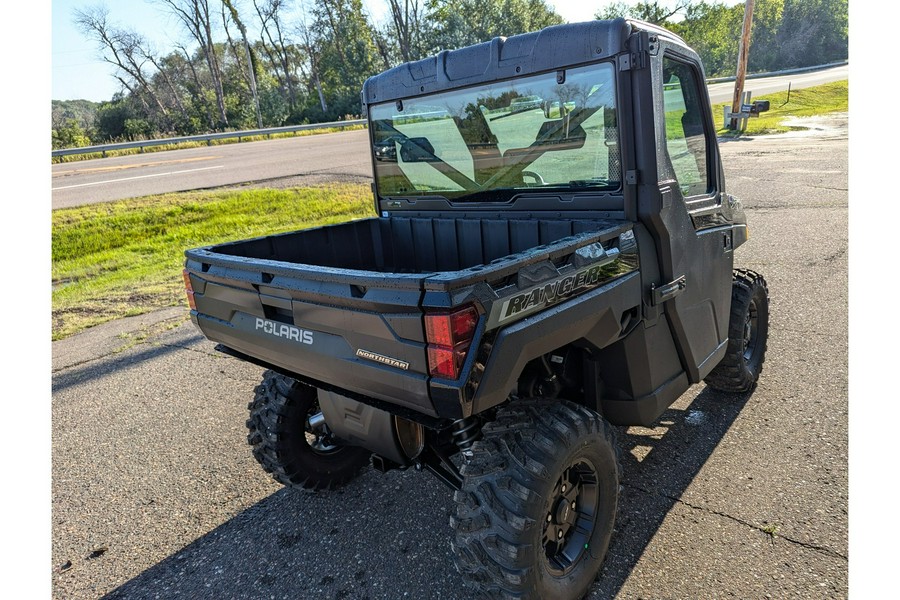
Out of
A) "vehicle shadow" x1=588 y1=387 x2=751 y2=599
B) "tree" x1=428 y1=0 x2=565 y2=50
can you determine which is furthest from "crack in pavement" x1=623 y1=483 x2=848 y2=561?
"tree" x1=428 y1=0 x2=565 y2=50

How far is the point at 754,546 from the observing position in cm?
258

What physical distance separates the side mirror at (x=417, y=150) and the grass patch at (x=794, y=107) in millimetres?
20501

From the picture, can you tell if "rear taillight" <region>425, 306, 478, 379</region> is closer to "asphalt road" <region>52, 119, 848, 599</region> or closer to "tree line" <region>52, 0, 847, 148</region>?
"asphalt road" <region>52, 119, 848, 599</region>

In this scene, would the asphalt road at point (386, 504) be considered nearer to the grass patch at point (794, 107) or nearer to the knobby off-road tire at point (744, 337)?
the knobby off-road tire at point (744, 337)

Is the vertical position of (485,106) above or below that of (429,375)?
above

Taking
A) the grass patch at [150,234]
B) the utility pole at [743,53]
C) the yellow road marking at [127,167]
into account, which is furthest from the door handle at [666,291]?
the utility pole at [743,53]

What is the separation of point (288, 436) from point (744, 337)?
9.57ft

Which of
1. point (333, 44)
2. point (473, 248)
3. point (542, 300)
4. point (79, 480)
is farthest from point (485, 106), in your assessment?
point (333, 44)

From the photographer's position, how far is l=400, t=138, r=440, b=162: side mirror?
11.0ft

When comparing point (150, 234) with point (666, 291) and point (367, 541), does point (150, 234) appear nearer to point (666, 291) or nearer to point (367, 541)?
point (367, 541)

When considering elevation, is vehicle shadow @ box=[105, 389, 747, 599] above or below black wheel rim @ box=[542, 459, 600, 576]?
below

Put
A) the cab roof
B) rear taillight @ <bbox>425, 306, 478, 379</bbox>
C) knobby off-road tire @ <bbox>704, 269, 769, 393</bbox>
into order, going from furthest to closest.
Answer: knobby off-road tire @ <bbox>704, 269, 769, 393</bbox>
the cab roof
rear taillight @ <bbox>425, 306, 478, 379</bbox>

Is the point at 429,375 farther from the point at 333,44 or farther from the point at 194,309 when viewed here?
the point at 333,44

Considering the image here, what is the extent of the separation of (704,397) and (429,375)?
2817 millimetres
